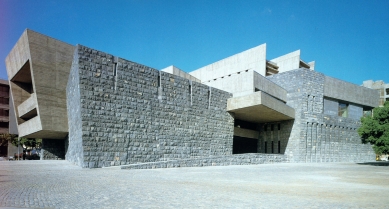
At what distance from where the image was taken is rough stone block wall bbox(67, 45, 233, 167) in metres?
12.4

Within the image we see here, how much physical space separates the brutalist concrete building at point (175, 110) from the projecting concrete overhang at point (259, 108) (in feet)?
0.27

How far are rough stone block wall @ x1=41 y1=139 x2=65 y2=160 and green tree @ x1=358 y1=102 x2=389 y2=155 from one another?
25773 mm

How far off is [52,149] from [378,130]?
26939 mm

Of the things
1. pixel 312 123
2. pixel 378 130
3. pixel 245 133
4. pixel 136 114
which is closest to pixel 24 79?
pixel 136 114

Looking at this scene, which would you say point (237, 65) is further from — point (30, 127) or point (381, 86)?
point (381, 86)

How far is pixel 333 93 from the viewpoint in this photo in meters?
24.8

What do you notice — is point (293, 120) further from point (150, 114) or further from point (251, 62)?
point (150, 114)

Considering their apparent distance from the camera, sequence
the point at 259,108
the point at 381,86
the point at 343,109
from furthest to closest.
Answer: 1. the point at 381,86
2. the point at 343,109
3. the point at 259,108

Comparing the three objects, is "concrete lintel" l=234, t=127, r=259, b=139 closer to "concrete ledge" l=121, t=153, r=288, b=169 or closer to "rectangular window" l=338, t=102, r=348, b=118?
"concrete ledge" l=121, t=153, r=288, b=169

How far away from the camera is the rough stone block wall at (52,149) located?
77.5ft

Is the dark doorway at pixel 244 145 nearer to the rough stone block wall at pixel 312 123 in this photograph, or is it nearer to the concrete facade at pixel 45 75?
the rough stone block wall at pixel 312 123

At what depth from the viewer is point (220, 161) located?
15930 millimetres

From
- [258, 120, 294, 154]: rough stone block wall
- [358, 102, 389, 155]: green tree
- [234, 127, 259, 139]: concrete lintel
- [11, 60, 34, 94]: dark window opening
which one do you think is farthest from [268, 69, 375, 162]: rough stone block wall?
[11, 60, 34, 94]: dark window opening

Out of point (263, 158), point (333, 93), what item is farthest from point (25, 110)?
point (333, 93)
